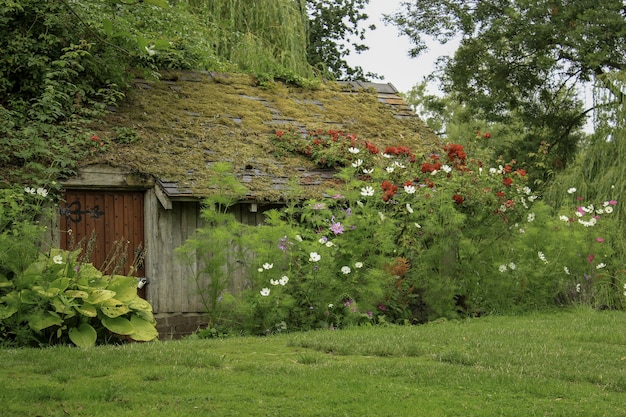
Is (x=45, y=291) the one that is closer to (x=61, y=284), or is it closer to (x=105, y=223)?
(x=61, y=284)

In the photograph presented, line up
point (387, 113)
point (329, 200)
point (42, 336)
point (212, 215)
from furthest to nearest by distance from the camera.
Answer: point (387, 113)
point (329, 200)
point (212, 215)
point (42, 336)

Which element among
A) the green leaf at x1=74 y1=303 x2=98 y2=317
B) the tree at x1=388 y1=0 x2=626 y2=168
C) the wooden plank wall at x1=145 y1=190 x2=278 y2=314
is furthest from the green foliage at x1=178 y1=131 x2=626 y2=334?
the tree at x1=388 y1=0 x2=626 y2=168

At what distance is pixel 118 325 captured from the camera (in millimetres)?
10047

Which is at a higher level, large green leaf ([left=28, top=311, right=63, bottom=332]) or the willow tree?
the willow tree

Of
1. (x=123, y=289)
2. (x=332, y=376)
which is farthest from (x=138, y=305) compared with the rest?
(x=332, y=376)

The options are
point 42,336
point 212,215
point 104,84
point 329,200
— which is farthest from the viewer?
point 104,84

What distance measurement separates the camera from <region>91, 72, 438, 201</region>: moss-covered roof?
1315cm

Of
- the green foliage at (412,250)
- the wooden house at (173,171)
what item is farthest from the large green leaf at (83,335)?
the green foliage at (412,250)

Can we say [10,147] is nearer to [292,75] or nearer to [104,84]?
[104,84]

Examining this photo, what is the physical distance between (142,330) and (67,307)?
1.09 m

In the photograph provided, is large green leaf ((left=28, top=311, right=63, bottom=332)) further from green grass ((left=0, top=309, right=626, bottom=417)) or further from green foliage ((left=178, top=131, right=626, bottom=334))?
green foliage ((left=178, top=131, right=626, bottom=334))

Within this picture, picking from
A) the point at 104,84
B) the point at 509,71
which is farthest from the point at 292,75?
the point at 509,71

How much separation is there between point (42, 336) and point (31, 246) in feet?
3.51

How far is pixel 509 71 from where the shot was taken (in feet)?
87.6
